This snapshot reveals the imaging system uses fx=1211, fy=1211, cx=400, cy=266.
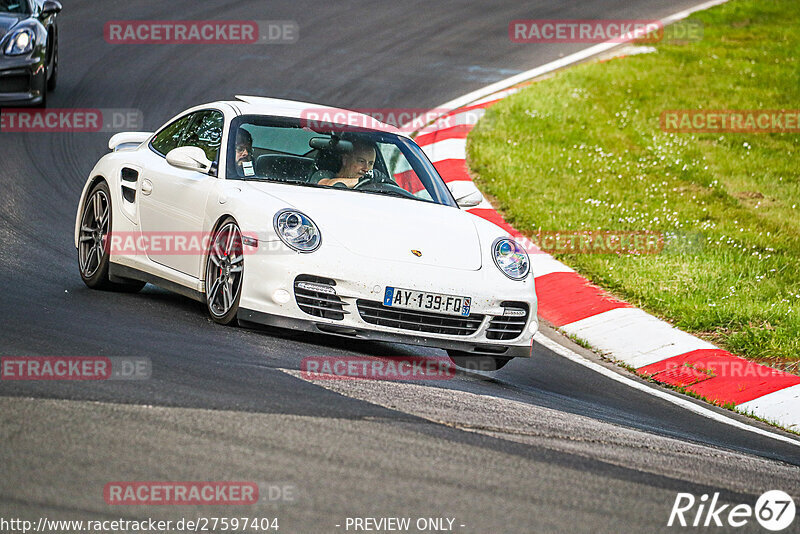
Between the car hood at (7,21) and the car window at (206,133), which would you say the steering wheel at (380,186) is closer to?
the car window at (206,133)

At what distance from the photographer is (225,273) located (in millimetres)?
6664

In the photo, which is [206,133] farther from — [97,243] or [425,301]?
[425,301]

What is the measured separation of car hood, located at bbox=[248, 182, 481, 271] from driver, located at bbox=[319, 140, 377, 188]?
260 mm

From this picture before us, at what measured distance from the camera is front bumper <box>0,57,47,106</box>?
1250cm

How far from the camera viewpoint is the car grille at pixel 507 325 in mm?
6707

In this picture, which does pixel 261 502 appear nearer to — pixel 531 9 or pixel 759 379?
pixel 759 379

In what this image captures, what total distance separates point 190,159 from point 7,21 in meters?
6.61

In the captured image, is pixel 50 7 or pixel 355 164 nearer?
pixel 355 164

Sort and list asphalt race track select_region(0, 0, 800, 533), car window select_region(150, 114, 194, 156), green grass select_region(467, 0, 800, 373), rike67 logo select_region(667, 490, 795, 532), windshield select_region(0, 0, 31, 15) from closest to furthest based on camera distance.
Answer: asphalt race track select_region(0, 0, 800, 533)
rike67 logo select_region(667, 490, 795, 532)
car window select_region(150, 114, 194, 156)
green grass select_region(467, 0, 800, 373)
windshield select_region(0, 0, 31, 15)

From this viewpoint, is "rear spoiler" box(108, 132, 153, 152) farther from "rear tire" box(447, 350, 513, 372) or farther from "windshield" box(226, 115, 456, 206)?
"rear tire" box(447, 350, 513, 372)

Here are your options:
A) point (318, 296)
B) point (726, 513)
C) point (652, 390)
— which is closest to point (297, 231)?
point (318, 296)

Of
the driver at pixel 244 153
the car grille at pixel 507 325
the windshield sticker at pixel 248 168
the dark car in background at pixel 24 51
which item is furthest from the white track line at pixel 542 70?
the car grille at pixel 507 325

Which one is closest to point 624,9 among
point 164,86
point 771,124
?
point 771,124

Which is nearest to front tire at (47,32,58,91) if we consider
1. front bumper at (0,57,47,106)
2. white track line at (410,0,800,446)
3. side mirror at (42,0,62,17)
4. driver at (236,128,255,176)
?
side mirror at (42,0,62,17)
